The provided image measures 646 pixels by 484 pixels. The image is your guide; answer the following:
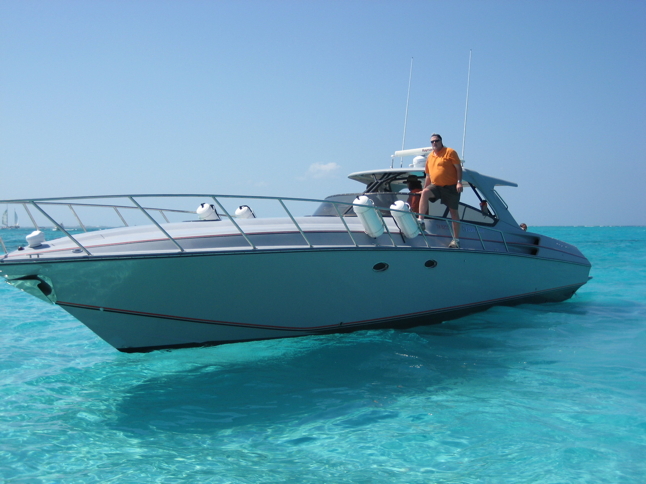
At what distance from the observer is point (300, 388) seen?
4848 mm

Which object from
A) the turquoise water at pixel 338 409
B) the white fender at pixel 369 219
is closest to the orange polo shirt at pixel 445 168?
the white fender at pixel 369 219

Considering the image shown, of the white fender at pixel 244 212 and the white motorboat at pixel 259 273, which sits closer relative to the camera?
the white motorboat at pixel 259 273

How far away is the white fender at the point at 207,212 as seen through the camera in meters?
6.55

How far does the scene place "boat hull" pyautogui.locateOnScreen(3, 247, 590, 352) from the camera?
463 centimetres

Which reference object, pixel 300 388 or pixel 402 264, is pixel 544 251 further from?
pixel 300 388

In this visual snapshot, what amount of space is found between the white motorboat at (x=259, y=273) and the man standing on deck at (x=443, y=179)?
22cm

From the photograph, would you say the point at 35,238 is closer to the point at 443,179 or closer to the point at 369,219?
the point at 369,219

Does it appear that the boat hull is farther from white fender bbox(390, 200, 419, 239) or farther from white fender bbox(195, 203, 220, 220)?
white fender bbox(195, 203, 220, 220)

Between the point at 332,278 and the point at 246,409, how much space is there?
1684mm

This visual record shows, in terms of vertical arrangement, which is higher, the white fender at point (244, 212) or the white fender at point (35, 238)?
the white fender at point (244, 212)

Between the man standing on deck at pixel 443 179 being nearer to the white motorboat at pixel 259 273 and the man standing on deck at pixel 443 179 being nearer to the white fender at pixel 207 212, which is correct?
the white motorboat at pixel 259 273

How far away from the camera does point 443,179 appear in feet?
21.8

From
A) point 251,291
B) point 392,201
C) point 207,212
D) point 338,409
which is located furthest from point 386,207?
point 338,409

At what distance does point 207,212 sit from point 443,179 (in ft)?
10.1
